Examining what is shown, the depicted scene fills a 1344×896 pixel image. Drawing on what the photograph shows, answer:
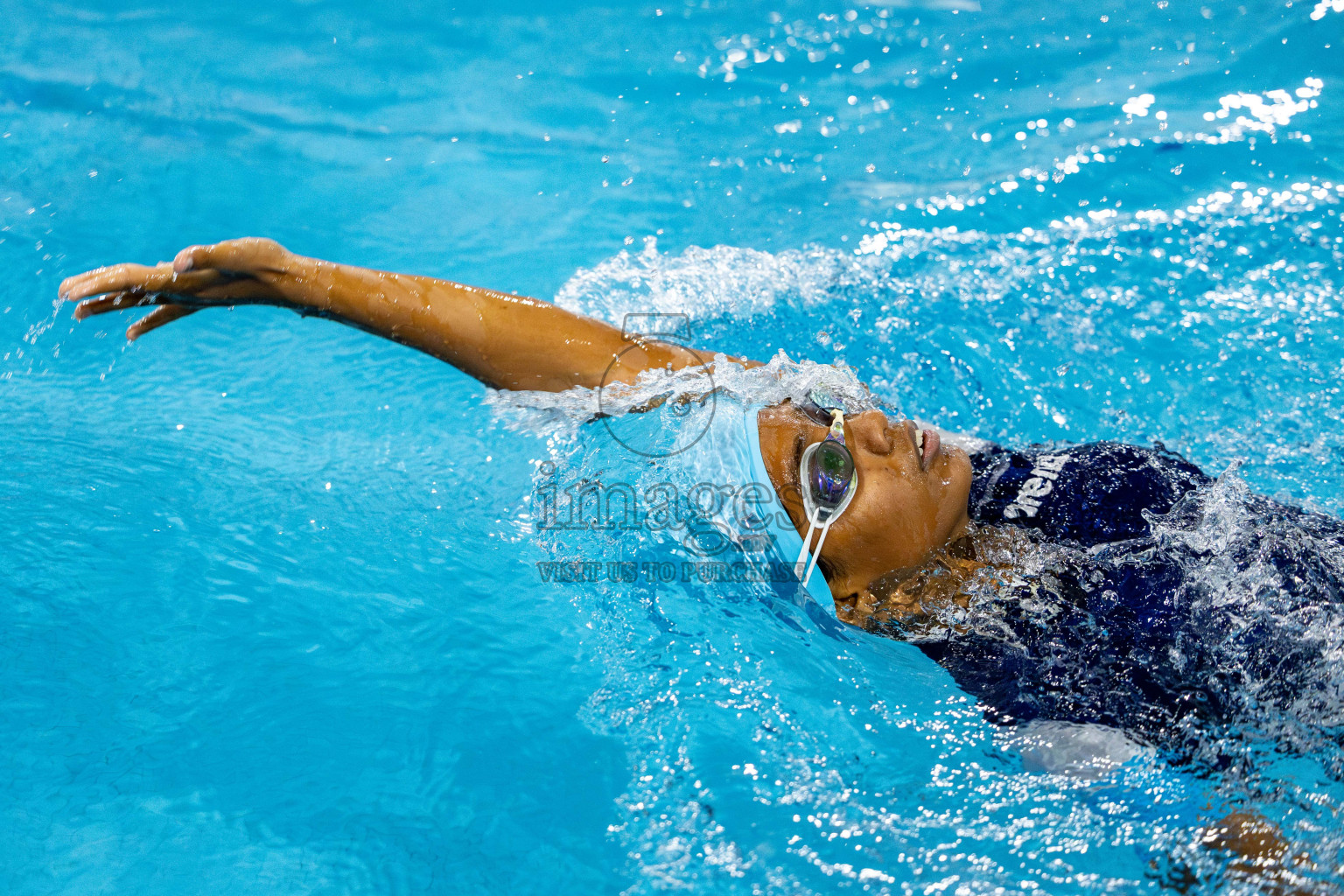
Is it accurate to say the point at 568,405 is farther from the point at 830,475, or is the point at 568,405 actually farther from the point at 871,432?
the point at 871,432

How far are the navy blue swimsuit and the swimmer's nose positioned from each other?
0.45 m

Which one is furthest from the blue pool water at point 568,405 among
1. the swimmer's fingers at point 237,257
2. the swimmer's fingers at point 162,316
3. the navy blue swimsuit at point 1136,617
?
the swimmer's fingers at point 162,316

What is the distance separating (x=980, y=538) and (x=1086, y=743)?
61 cm

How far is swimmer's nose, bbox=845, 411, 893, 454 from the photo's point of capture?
7.97 feet

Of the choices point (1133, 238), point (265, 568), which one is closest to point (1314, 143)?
point (1133, 238)

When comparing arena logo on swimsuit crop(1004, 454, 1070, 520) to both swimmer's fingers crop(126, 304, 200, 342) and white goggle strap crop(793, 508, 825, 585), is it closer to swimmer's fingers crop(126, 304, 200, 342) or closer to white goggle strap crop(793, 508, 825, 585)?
Result: white goggle strap crop(793, 508, 825, 585)

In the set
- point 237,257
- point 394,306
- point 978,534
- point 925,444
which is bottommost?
point 978,534

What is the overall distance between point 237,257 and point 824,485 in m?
1.48

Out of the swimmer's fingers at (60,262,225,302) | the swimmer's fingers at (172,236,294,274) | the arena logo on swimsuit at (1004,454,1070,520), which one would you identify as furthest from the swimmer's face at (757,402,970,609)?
the swimmer's fingers at (60,262,225,302)

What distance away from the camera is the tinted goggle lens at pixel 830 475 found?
235 cm

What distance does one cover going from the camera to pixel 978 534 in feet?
8.54

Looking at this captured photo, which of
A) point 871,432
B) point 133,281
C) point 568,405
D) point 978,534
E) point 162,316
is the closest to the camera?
point 133,281

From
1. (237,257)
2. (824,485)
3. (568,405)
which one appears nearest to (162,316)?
(237,257)

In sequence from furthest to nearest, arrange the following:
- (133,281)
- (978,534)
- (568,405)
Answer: (978,534)
(568,405)
(133,281)
